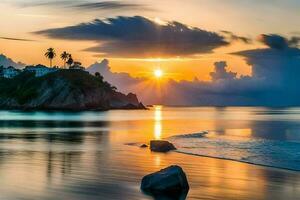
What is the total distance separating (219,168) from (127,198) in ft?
50.0

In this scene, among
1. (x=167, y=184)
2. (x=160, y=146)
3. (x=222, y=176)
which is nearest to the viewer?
(x=167, y=184)

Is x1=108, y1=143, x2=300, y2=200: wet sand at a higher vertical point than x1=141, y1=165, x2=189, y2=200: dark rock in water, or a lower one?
lower

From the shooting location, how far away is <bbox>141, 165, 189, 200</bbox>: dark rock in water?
90.7ft

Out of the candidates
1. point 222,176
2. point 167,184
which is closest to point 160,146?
point 222,176

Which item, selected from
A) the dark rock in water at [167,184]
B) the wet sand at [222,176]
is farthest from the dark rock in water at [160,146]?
the dark rock in water at [167,184]

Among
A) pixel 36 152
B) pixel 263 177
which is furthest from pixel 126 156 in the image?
pixel 263 177

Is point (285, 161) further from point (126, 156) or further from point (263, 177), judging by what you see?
point (126, 156)

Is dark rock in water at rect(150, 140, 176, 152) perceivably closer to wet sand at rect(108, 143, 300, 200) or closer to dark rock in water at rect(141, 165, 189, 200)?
wet sand at rect(108, 143, 300, 200)

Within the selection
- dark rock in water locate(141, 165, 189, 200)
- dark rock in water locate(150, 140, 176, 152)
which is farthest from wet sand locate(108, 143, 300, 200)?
dark rock in water locate(150, 140, 176, 152)

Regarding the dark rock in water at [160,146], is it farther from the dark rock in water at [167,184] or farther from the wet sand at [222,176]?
the dark rock in water at [167,184]

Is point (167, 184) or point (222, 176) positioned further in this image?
point (222, 176)

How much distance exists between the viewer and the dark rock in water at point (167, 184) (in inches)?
1088

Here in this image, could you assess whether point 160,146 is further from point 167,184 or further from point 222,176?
point 167,184

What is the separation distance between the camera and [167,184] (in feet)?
91.4
